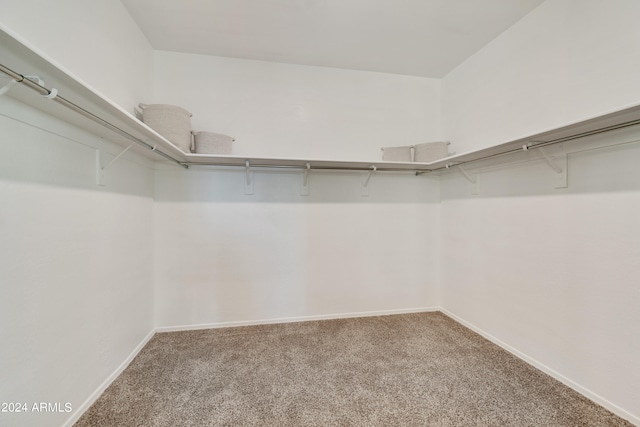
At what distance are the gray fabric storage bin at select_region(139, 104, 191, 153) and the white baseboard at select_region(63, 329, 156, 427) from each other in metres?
1.62

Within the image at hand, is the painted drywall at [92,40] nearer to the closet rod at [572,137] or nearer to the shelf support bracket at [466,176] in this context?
the closet rod at [572,137]

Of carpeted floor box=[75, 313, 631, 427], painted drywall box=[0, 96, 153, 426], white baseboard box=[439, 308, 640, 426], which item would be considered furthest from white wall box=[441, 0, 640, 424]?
painted drywall box=[0, 96, 153, 426]

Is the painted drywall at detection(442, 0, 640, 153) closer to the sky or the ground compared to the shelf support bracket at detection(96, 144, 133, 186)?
closer to the sky

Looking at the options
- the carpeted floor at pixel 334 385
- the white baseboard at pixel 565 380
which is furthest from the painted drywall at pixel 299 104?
the white baseboard at pixel 565 380

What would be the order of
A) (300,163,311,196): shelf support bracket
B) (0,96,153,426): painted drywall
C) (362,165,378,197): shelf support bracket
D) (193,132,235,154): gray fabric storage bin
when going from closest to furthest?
(0,96,153,426): painted drywall, (193,132,235,154): gray fabric storage bin, (300,163,311,196): shelf support bracket, (362,165,378,197): shelf support bracket

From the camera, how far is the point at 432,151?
2.34 metres

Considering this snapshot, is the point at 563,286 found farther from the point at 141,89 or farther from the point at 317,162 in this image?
the point at 141,89

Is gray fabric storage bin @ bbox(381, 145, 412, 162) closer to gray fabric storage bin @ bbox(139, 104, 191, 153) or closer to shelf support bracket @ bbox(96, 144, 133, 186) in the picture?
gray fabric storage bin @ bbox(139, 104, 191, 153)

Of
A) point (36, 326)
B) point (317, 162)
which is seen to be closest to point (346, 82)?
point (317, 162)

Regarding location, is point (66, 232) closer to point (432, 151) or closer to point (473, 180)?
point (432, 151)

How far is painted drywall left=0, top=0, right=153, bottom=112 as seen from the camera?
1.07m

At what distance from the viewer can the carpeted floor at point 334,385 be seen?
52.8 inches

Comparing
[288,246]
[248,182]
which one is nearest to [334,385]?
[288,246]

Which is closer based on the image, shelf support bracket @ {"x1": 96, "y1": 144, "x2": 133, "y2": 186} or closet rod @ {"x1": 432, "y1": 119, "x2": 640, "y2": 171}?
closet rod @ {"x1": 432, "y1": 119, "x2": 640, "y2": 171}
